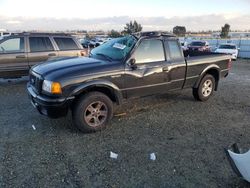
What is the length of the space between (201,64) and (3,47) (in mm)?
6240

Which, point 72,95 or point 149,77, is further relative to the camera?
point 149,77

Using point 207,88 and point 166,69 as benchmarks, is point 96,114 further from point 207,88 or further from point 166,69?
point 207,88

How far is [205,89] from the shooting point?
7.26 m

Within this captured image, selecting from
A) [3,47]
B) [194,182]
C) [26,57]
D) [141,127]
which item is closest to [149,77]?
[141,127]

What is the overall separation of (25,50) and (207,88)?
5.88m

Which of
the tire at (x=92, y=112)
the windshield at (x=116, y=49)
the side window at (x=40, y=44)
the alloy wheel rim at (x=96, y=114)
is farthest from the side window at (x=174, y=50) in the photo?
the side window at (x=40, y=44)

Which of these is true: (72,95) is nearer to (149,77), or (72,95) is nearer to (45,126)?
(45,126)

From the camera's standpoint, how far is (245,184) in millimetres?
3453

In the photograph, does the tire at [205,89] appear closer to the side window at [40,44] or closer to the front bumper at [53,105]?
the front bumper at [53,105]

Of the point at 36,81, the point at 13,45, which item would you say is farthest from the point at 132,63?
the point at 13,45

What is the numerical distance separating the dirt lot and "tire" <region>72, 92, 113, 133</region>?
6.8 inches

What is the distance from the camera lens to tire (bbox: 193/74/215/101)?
7105 mm

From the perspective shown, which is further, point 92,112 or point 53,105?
point 92,112

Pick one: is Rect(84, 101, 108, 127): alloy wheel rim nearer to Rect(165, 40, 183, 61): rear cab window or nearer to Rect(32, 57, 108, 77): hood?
Rect(32, 57, 108, 77): hood
